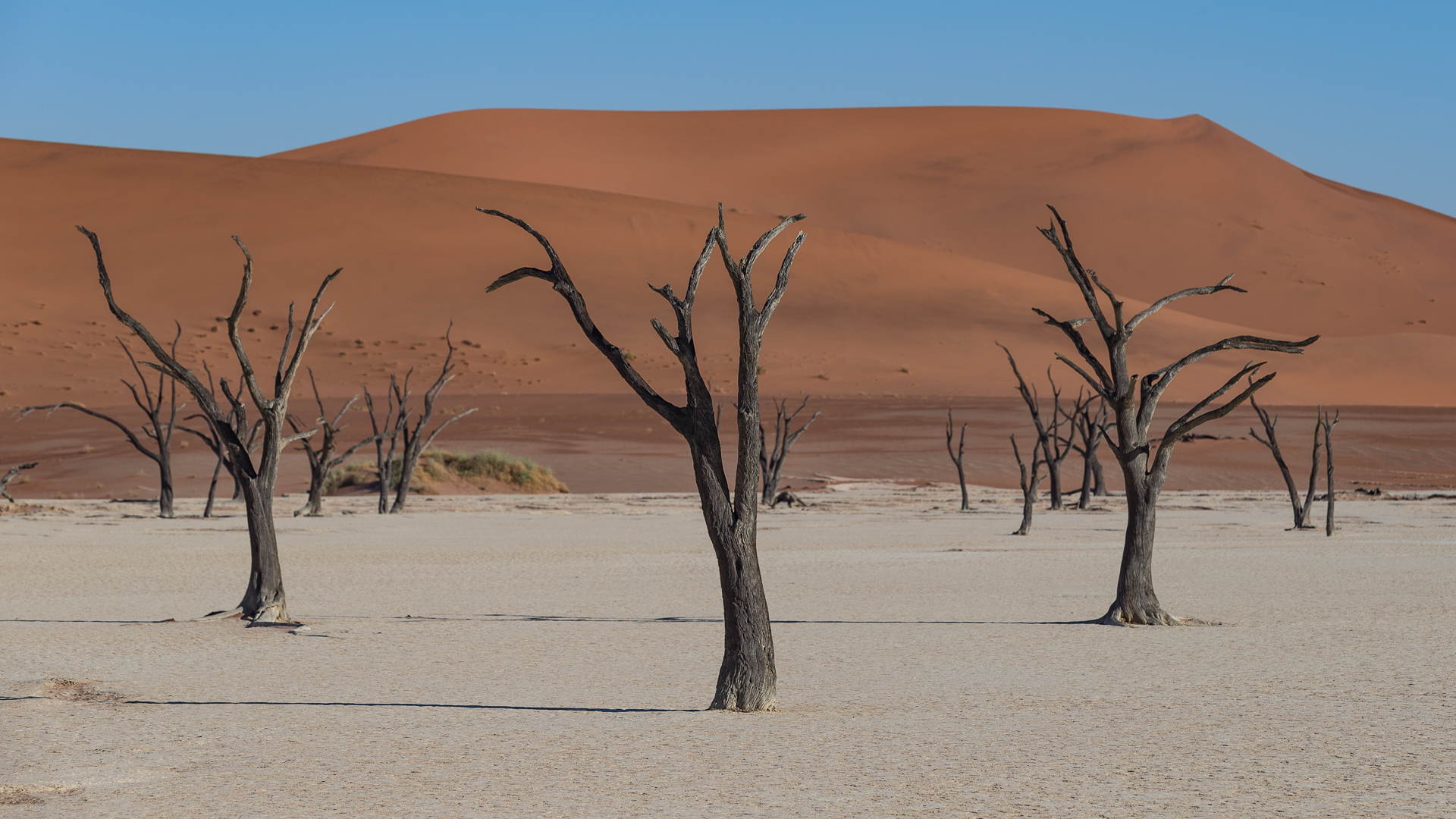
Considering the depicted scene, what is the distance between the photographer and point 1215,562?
1875 centimetres

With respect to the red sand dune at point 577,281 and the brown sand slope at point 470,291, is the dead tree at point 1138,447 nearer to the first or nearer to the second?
the red sand dune at point 577,281

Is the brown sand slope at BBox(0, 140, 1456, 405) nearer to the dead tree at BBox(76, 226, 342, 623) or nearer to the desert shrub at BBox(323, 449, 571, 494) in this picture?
the desert shrub at BBox(323, 449, 571, 494)

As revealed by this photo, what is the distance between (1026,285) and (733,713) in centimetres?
6934


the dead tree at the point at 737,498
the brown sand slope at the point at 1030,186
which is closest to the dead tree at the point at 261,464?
the dead tree at the point at 737,498

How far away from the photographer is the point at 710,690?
9.55 m

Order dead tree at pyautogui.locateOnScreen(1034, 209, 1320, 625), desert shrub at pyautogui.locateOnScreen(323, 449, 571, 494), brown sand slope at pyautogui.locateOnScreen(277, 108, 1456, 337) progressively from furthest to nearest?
brown sand slope at pyautogui.locateOnScreen(277, 108, 1456, 337), desert shrub at pyautogui.locateOnScreen(323, 449, 571, 494), dead tree at pyautogui.locateOnScreen(1034, 209, 1320, 625)

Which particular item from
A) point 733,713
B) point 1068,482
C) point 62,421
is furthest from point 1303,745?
point 62,421

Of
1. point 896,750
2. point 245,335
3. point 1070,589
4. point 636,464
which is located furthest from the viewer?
point 245,335

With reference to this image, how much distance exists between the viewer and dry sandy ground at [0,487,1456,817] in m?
6.59

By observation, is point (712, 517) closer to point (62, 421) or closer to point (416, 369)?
point (62, 421)

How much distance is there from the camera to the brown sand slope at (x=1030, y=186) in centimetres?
9194

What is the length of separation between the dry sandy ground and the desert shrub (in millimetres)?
16519

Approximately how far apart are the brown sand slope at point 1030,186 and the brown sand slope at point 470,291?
573 inches

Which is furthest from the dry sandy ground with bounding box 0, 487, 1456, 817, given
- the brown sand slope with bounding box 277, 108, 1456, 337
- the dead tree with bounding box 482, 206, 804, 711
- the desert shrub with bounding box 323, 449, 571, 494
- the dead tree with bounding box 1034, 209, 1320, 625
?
the brown sand slope with bounding box 277, 108, 1456, 337
